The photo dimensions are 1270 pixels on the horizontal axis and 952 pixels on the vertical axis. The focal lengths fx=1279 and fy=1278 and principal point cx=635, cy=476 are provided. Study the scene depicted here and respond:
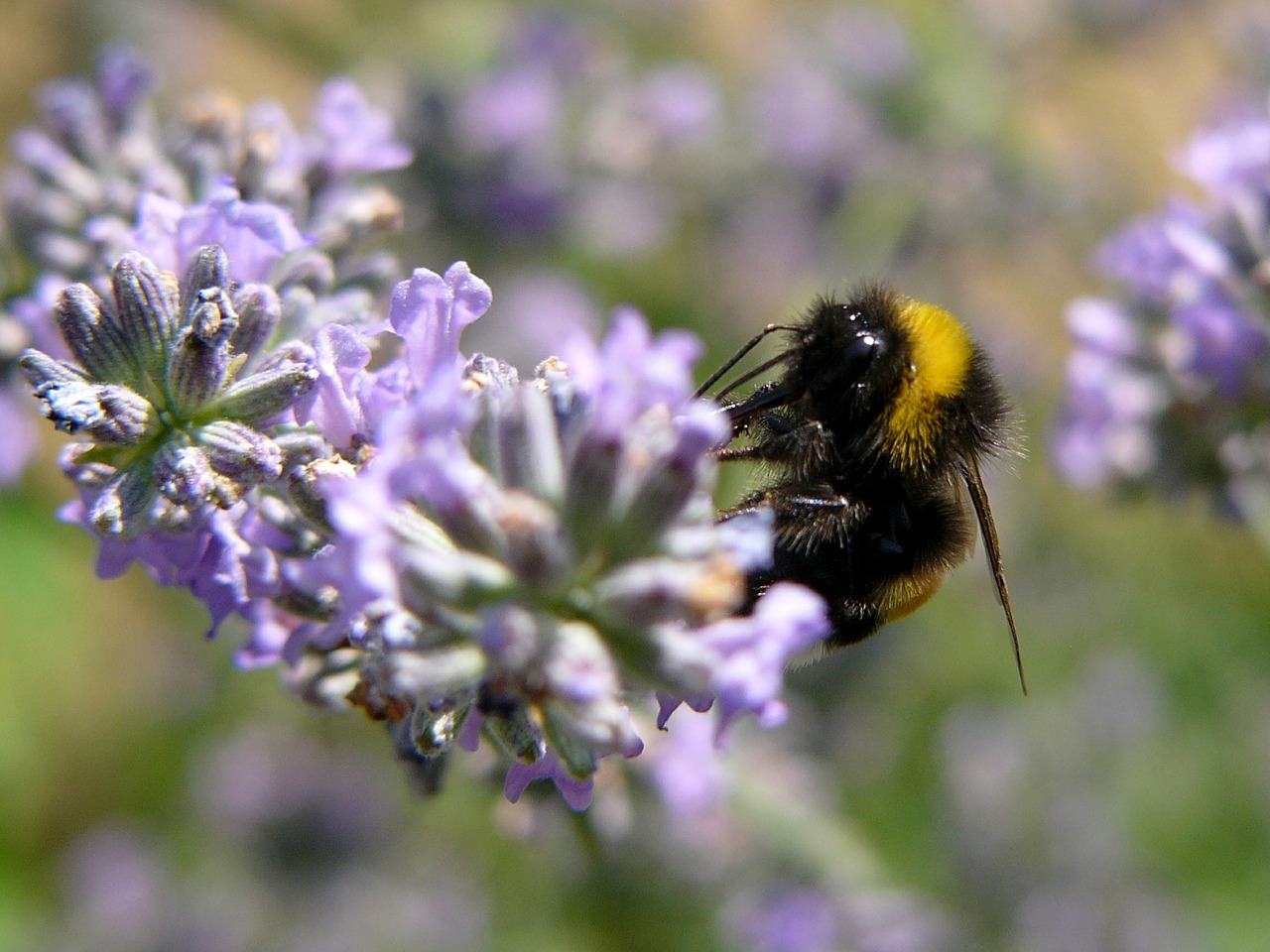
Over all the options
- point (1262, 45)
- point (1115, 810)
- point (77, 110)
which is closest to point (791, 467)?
point (77, 110)

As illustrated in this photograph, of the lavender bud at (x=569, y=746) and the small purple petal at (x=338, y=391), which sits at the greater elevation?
the small purple petal at (x=338, y=391)

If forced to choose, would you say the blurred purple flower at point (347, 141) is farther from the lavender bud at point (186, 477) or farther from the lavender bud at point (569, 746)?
the lavender bud at point (569, 746)

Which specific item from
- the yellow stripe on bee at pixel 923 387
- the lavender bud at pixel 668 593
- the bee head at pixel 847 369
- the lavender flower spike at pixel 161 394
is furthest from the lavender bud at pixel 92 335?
the yellow stripe on bee at pixel 923 387

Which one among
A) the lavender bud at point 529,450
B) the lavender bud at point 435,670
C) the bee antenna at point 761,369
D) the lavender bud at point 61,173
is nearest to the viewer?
the lavender bud at point 435,670

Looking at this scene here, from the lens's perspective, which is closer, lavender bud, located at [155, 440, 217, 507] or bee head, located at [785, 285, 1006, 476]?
lavender bud, located at [155, 440, 217, 507]

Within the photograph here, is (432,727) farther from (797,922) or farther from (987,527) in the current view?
(797,922)

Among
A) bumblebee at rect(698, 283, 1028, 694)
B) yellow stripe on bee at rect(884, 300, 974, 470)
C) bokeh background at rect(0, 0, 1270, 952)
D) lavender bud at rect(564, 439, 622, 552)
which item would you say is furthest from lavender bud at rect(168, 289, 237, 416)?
bokeh background at rect(0, 0, 1270, 952)

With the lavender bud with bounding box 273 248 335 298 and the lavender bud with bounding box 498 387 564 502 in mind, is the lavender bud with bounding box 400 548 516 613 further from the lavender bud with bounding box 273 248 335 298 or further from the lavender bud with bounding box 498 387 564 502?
the lavender bud with bounding box 273 248 335 298

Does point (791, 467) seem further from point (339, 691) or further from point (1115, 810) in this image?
point (1115, 810)
